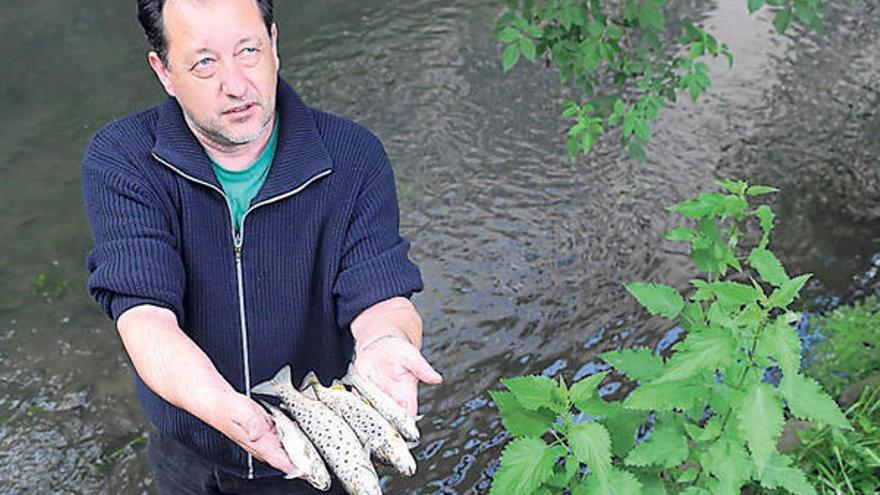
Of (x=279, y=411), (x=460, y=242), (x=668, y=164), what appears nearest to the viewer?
(x=279, y=411)

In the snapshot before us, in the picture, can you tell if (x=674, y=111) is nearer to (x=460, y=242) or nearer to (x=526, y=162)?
(x=526, y=162)

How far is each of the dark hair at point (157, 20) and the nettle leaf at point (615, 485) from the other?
4.77 ft

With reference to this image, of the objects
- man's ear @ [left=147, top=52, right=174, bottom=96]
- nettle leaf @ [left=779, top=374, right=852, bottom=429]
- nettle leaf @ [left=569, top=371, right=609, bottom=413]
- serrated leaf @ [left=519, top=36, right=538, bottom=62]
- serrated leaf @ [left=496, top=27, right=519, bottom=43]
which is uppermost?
man's ear @ [left=147, top=52, right=174, bottom=96]

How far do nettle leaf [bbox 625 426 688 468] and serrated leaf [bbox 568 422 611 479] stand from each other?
0.64 feet

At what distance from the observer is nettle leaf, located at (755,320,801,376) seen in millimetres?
2189

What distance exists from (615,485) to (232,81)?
1418mm

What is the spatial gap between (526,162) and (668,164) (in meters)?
1.10

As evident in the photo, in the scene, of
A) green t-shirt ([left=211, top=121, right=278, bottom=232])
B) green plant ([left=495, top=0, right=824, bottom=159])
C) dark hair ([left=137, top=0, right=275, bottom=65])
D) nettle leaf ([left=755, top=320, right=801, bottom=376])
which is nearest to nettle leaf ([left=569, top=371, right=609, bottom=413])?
nettle leaf ([left=755, top=320, right=801, bottom=376])

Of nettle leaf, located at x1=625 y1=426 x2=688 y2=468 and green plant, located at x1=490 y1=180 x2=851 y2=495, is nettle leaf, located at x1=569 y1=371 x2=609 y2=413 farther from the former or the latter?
nettle leaf, located at x1=625 y1=426 x2=688 y2=468

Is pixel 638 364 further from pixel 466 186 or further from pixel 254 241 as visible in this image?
pixel 466 186

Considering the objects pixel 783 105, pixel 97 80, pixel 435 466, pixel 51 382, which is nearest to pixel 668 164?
pixel 783 105

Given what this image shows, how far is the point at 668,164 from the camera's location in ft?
23.7

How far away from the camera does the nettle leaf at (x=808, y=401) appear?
7.12 feet

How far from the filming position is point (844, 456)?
3.64 metres
